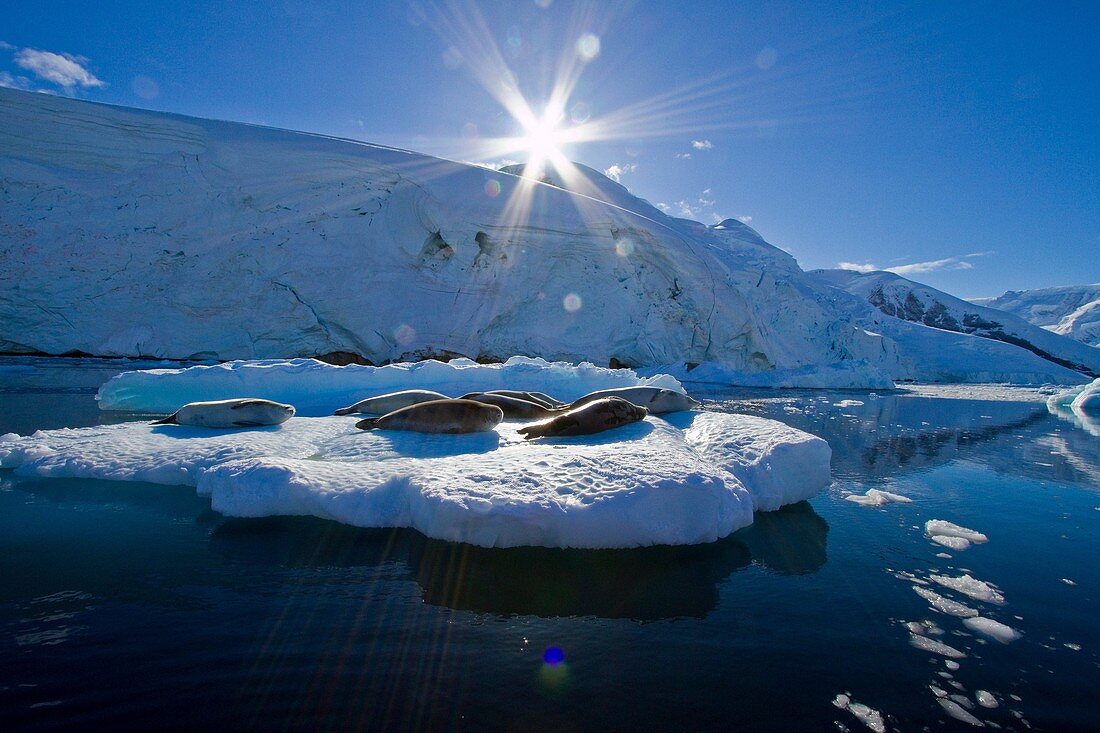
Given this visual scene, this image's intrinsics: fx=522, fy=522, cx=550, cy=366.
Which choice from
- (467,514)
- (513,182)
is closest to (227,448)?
(467,514)

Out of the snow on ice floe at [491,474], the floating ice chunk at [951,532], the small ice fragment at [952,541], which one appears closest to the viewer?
the snow on ice floe at [491,474]

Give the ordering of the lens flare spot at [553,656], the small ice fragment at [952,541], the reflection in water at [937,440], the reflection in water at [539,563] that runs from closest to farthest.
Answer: the lens flare spot at [553,656] → the reflection in water at [539,563] → the small ice fragment at [952,541] → the reflection in water at [937,440]

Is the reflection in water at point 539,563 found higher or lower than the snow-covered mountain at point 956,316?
lower

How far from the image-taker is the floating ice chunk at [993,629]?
6.04 ft

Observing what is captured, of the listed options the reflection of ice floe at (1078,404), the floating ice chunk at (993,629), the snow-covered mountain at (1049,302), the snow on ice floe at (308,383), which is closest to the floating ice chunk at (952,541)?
the floating ice chunk at (993,629)

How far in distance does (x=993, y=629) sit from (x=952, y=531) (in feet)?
3.97

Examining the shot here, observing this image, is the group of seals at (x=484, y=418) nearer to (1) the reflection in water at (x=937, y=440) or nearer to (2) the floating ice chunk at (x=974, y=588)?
(1) the reflection in water at (x=937, y=440)

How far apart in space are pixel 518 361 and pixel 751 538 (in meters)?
6.80

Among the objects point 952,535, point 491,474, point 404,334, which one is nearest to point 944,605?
point 952,535

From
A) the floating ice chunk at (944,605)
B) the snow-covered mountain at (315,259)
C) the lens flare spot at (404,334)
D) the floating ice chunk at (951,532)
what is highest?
the snow-covered mountain at (315,259)

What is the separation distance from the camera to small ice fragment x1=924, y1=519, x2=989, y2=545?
2.85 meters

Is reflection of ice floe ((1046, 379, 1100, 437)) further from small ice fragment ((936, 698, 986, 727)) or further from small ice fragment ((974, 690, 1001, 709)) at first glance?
small ice fragment ((936, 698, 986, 727))

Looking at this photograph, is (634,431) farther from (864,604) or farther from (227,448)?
(227,448)

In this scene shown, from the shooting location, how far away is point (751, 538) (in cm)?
279
